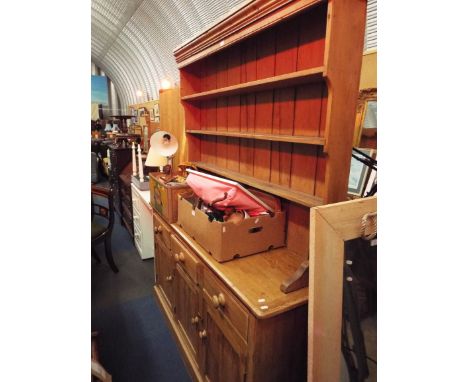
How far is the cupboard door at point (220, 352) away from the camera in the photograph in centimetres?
130

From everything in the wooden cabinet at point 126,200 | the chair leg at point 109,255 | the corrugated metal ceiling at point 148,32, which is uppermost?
the corrugated metal ceiling at point 148,32

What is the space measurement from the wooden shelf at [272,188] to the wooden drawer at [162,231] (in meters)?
0.55

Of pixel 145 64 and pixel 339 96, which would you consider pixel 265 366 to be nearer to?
pixel 339 96

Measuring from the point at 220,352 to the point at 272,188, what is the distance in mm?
924

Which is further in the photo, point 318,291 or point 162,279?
point 162,279

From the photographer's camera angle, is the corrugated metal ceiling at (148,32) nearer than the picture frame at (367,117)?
No

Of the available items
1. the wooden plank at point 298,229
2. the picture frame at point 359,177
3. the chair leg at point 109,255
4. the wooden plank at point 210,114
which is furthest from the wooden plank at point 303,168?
the chair leg at point 109,255

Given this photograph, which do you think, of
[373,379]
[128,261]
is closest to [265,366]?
[373,379]

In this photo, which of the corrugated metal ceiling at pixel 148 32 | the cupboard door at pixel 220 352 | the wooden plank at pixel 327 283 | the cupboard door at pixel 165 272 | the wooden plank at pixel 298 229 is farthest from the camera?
the corrugated metal ceiling at pixel 148 32

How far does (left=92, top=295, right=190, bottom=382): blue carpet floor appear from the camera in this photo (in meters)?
1.98

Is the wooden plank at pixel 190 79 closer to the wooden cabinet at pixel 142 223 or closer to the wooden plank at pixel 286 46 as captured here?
the wooden plank at pixel 286 46

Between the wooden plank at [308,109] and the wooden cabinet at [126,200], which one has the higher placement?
the wooden plank at [308,109]
